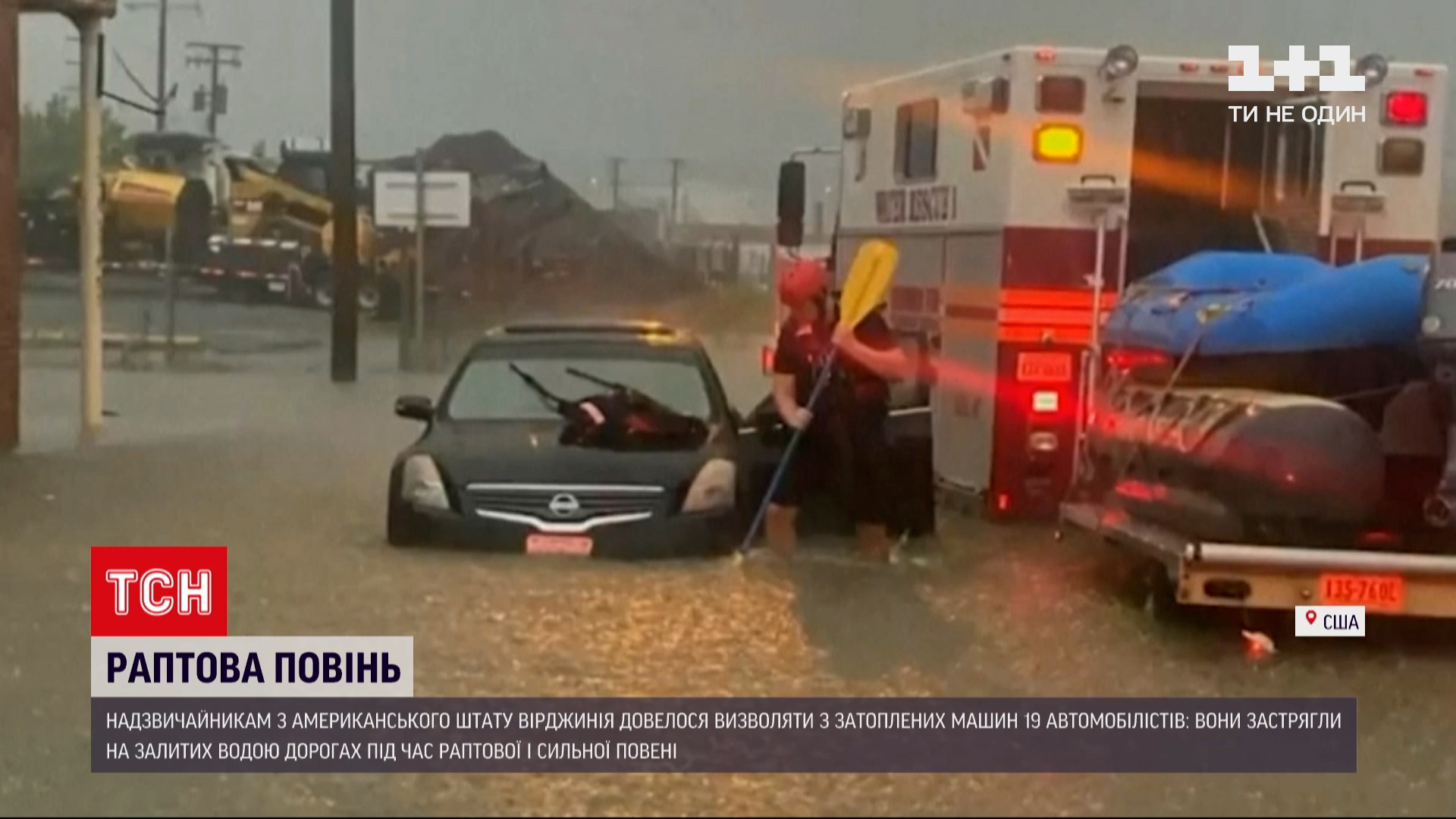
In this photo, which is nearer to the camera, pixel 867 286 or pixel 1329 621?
pixel 1329 621

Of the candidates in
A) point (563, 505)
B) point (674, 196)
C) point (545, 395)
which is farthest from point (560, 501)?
point (674, 196)

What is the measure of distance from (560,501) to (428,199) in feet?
54.8

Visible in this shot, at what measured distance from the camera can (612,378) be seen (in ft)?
39.2

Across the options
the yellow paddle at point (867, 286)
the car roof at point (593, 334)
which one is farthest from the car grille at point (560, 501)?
the car roof at point (593, 334)

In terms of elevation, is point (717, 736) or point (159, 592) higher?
point (717, 736)

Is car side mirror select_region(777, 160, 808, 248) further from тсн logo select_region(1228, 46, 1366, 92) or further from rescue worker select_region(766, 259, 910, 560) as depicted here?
rescue worker select_region(766, 259, 910, 560)

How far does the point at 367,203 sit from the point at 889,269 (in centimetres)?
2593

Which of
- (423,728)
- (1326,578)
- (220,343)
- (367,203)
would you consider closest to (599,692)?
(423,728)

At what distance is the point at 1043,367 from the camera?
12531mm

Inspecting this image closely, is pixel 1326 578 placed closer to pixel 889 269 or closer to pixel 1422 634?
pixel 1422 634

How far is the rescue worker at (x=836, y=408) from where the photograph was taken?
1119cm

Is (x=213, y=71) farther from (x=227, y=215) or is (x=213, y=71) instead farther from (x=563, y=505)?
(x=563, y=505)

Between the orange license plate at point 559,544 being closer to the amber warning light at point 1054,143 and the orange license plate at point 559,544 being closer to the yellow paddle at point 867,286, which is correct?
the yellow paddle at point 867,286

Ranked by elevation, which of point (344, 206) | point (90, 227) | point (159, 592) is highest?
point (344, 206)
